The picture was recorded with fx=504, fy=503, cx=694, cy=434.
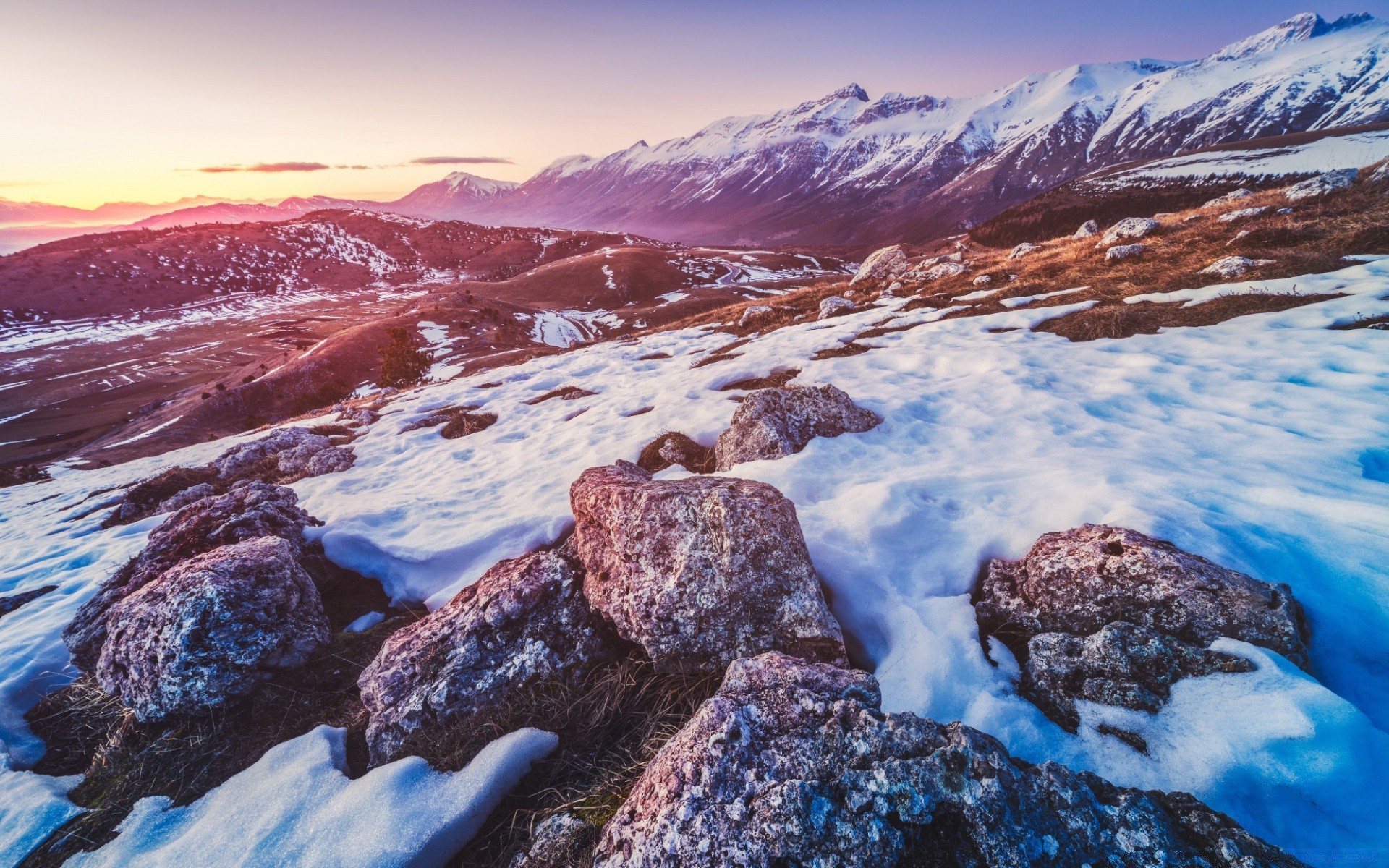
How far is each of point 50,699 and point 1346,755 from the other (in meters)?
11.9

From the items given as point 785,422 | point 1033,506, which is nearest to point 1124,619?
point 1033,506

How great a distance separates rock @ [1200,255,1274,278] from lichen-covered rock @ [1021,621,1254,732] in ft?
49.6

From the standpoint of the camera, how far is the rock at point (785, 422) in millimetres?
8422

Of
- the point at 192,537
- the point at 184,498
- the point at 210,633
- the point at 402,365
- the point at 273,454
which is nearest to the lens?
the point at 210,633

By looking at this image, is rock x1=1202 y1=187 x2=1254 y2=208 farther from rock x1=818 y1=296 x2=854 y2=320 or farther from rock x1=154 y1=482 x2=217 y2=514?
rock x1=154 y1=482 x2=217 y2=514

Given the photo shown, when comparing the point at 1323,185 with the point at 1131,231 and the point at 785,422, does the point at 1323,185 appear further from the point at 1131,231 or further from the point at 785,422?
the point at 785,422

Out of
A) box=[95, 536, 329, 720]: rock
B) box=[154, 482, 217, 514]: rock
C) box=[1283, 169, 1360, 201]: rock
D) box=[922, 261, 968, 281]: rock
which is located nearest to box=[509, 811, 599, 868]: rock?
box=[95, 536, 329, 720]: rock

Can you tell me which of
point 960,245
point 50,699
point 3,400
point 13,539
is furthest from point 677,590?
point 3,400

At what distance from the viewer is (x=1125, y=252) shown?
17.5 metres

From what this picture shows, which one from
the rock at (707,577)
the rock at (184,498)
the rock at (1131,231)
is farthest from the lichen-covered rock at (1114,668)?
the rock at (1131,231)

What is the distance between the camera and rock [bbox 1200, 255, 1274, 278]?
13312 millimetres

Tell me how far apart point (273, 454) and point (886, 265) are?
32104mm

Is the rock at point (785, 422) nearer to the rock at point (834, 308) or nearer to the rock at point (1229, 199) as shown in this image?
the rock at point (834, 308)

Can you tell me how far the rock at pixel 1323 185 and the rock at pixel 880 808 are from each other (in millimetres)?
29117
